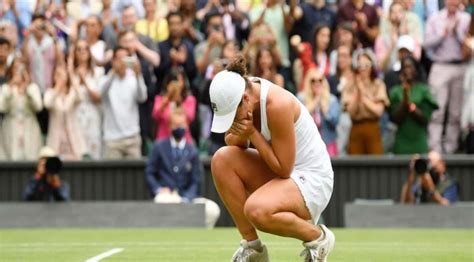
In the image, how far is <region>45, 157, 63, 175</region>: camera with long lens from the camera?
16797 mm

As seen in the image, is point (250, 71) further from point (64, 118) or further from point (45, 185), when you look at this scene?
point (45, 185)

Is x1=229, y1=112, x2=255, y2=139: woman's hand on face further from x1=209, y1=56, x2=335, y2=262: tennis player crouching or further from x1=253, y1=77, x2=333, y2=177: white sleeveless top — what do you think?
x1=253, y1=77, x2=333, y2=177: white sleeveless top

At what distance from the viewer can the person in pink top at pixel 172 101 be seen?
1817 centimetres

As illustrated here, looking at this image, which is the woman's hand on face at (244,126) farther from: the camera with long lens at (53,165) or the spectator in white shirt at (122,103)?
the spectator in white shirt at (122,103)

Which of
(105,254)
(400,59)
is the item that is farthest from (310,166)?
(400,59)

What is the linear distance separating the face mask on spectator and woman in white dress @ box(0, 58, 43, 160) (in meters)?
2.21

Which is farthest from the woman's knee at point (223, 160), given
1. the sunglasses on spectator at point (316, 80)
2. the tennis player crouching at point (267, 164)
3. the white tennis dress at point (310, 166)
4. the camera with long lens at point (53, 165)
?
the sunglasses on spectator at point (316, 80)

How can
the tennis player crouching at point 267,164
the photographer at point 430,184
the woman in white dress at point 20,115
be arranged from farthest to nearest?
1. the woman in white dress at point 20,115
2. the photographer at point 430,184
3. the tennis player crouching at point 267,164

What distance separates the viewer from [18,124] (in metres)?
18.6

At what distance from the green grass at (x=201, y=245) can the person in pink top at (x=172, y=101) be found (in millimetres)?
2367

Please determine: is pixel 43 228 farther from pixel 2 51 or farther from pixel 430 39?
pixel 430 39

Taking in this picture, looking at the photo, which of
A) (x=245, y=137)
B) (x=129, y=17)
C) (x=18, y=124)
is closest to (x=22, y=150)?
(x=18, y=124)

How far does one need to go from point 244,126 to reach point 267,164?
0.44 metres

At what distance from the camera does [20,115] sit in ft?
61.1
